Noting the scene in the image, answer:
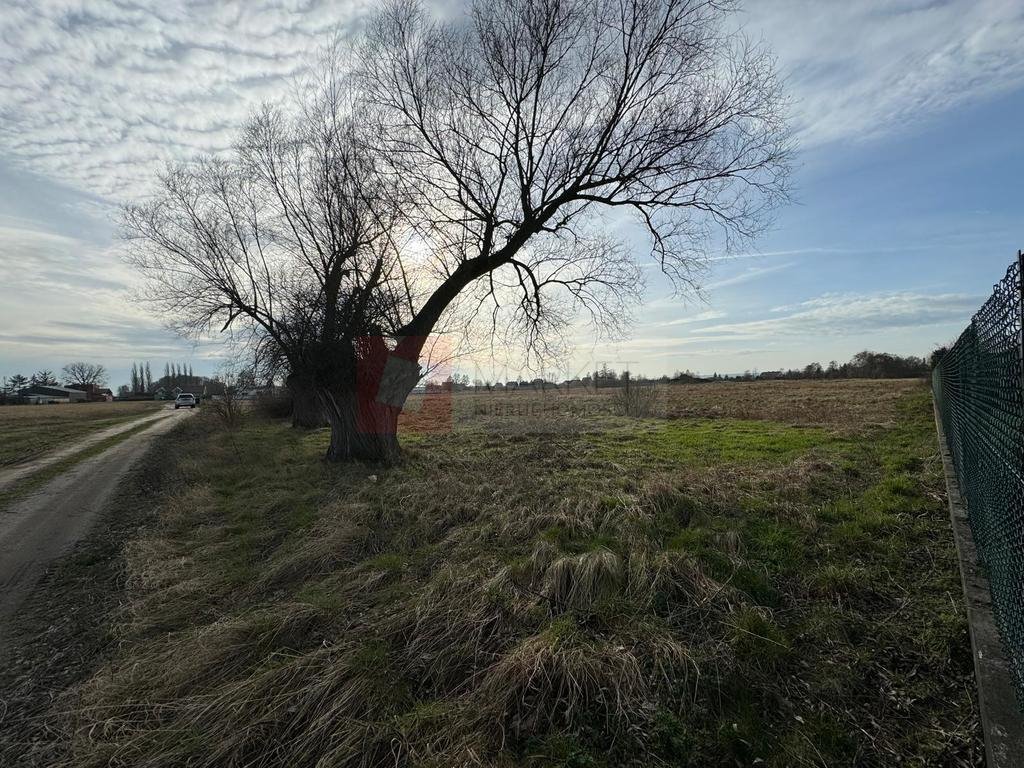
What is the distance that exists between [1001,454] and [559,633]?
9.32 feet

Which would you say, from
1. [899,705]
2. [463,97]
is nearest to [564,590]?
[899,705]

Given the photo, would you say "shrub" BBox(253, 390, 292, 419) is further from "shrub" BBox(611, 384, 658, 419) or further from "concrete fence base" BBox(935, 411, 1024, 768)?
"concrete fence base" BBox(935, 411, 1024, 768)

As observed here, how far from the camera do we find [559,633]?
3.26 meters

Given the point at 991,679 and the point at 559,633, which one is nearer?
the point at 991,679

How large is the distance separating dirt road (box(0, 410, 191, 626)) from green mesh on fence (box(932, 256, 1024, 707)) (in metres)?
7.14

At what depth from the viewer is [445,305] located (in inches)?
435

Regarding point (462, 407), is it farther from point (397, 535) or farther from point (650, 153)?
point (397, 535)

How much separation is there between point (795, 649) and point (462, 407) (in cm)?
2330

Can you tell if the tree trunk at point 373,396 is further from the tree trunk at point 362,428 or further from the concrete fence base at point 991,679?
the concrete fence base at point 991,679

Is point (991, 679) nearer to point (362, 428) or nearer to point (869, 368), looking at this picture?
point (362, 428)

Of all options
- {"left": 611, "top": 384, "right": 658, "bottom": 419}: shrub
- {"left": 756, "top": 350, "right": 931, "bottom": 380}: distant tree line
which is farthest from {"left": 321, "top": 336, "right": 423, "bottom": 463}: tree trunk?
{"left": 756, "top": 350, "right": 931, "bottom": 380}: distant tree line

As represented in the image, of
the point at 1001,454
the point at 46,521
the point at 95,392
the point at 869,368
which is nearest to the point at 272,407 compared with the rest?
the point at 46,521

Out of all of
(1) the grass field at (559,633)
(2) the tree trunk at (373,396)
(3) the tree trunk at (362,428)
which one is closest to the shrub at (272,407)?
(3) the tree trunk at (362,428)

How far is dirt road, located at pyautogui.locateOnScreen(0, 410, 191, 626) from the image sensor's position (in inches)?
219
